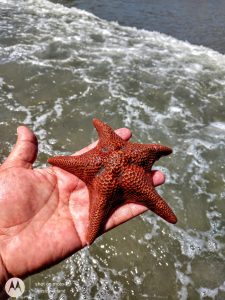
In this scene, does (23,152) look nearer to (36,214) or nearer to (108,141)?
(36,214)

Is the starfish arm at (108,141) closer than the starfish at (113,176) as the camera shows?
No

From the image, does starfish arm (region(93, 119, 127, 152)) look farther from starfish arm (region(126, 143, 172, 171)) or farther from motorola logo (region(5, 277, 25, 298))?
motorola logo (region(5, 277, 25, 298))

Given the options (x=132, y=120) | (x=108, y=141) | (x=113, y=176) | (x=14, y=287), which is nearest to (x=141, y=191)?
(x=113, y=176)

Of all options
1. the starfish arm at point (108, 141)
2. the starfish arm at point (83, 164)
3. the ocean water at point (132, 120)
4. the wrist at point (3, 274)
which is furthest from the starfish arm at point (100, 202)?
the ocean water at point (132, 120)

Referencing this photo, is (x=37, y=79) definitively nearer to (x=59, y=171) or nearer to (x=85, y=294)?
(x=59, y=171)

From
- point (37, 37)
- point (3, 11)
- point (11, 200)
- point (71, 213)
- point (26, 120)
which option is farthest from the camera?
point (3, 11)

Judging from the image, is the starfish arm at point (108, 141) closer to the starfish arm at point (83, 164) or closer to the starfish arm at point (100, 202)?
the starfish arm at point (83, 164)

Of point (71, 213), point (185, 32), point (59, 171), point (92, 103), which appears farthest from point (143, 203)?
point (185, 32)
